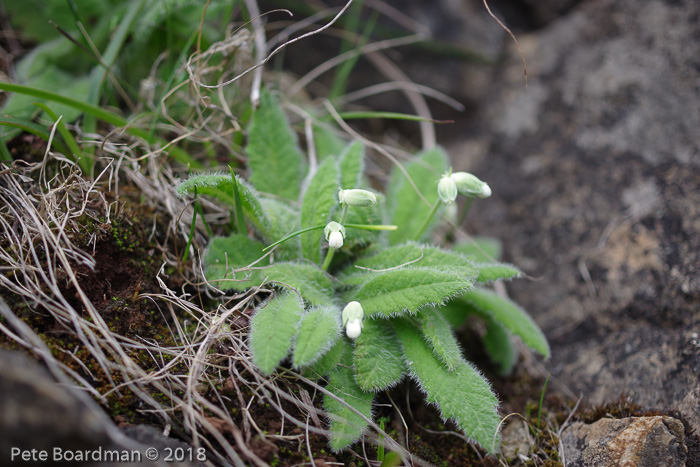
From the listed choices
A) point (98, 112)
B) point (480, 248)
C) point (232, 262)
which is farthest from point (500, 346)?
point (98, 112)

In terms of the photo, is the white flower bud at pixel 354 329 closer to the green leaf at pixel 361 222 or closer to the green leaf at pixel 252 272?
the green leaf at pixel 252 272

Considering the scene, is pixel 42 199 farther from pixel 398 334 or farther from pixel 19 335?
pixel 398 334

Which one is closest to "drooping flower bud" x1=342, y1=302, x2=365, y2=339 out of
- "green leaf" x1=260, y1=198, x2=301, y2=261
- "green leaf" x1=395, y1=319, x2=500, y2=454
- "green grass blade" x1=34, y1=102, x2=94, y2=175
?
"green leaf" x1=395, y1=319, x2=500, y2=454

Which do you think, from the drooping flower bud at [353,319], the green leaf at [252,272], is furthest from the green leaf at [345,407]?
the green leaf at [252,272]

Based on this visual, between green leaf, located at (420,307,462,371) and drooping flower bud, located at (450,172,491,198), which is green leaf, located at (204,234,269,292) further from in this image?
drooping flower bud, located at (450,172,491,198)

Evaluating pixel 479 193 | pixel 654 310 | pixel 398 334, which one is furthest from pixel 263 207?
pixel 654 310

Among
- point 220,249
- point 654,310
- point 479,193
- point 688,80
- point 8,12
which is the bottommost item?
point 654,310
